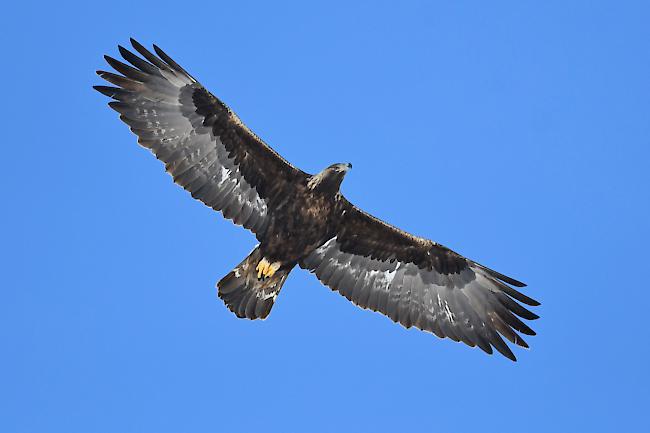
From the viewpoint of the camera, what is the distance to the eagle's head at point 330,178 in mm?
14641

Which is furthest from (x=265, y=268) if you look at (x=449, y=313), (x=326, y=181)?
(x=449, y=313)

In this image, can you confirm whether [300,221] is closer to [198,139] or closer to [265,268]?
[265,268]

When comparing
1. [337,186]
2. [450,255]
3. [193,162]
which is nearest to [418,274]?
[450,255]

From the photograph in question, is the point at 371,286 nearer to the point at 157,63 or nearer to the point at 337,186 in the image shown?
the point at 337,186

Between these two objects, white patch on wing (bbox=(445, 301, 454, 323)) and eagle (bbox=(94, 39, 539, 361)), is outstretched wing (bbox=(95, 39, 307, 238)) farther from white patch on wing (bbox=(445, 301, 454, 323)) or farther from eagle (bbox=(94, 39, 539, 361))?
white patch on wing (bbox=(445, 301, 454, 323))

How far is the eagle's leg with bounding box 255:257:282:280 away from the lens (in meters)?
15.1

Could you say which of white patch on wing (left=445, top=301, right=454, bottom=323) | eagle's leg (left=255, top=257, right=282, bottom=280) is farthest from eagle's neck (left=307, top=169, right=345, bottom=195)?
white patch on wing (left=445, top=301, right=454, bottom=323)

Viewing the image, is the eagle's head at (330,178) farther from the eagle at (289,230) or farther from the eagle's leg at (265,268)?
the eagle's leg at (265,268)

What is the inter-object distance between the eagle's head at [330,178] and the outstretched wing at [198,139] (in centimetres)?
26

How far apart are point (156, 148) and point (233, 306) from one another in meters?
2.59

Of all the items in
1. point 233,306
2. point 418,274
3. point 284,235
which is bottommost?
point 233,306

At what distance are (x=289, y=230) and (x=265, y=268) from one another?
67 centimetres

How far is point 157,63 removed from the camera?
14.4m

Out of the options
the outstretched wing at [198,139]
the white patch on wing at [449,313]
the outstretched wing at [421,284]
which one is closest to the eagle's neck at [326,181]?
the outstretched wing at [198,139]
